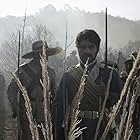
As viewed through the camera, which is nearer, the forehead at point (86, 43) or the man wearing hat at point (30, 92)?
the forehead at point (86, 43)

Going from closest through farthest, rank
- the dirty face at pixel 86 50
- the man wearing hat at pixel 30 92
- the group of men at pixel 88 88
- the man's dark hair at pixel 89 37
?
the group of men at pixel 88 88, the dirty face at pixel 86 50, the man's dark hair at pixel 89 37, the man wearing hat at pixel 30 92

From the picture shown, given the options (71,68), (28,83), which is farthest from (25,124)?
(71,68)

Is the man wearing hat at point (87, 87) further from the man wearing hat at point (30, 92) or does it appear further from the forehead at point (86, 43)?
the man wearing hat at point (30, 92)

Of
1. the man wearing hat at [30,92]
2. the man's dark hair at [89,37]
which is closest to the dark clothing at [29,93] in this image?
the man wearing hat at [30,92]

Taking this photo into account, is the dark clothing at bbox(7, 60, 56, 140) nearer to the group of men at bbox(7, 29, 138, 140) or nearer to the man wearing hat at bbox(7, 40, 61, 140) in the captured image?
the man wearing hat at bbox(7, 40, 61, 140)

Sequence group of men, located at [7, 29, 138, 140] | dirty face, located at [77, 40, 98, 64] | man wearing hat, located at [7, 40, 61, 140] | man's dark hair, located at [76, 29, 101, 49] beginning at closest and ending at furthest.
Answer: group of men, located at [7, 29, 138, 140], dirty face, located at [77, 40, 98, 64], man's dark hair, located at [76, 29, 101, 49], man wearing hat, located at [7, 40, 61, 140]

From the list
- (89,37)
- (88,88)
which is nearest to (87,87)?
(88,88)

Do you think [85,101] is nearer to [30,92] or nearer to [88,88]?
[88,88]

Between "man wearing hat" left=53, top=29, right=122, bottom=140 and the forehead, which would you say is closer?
"man wearing hat" left=53, top=29, right=122, bottom=140

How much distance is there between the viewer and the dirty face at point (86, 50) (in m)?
3.62

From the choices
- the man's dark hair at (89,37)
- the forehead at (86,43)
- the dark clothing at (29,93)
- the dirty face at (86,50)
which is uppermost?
the man's dark hair at (89,37)

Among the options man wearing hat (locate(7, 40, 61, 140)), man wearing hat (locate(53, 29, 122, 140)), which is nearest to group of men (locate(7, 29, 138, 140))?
man wearing hat (locate(53, 29, 122, 140))

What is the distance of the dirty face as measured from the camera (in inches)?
143

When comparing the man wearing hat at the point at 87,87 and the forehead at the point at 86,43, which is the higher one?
the forehead at the point at 86,43
